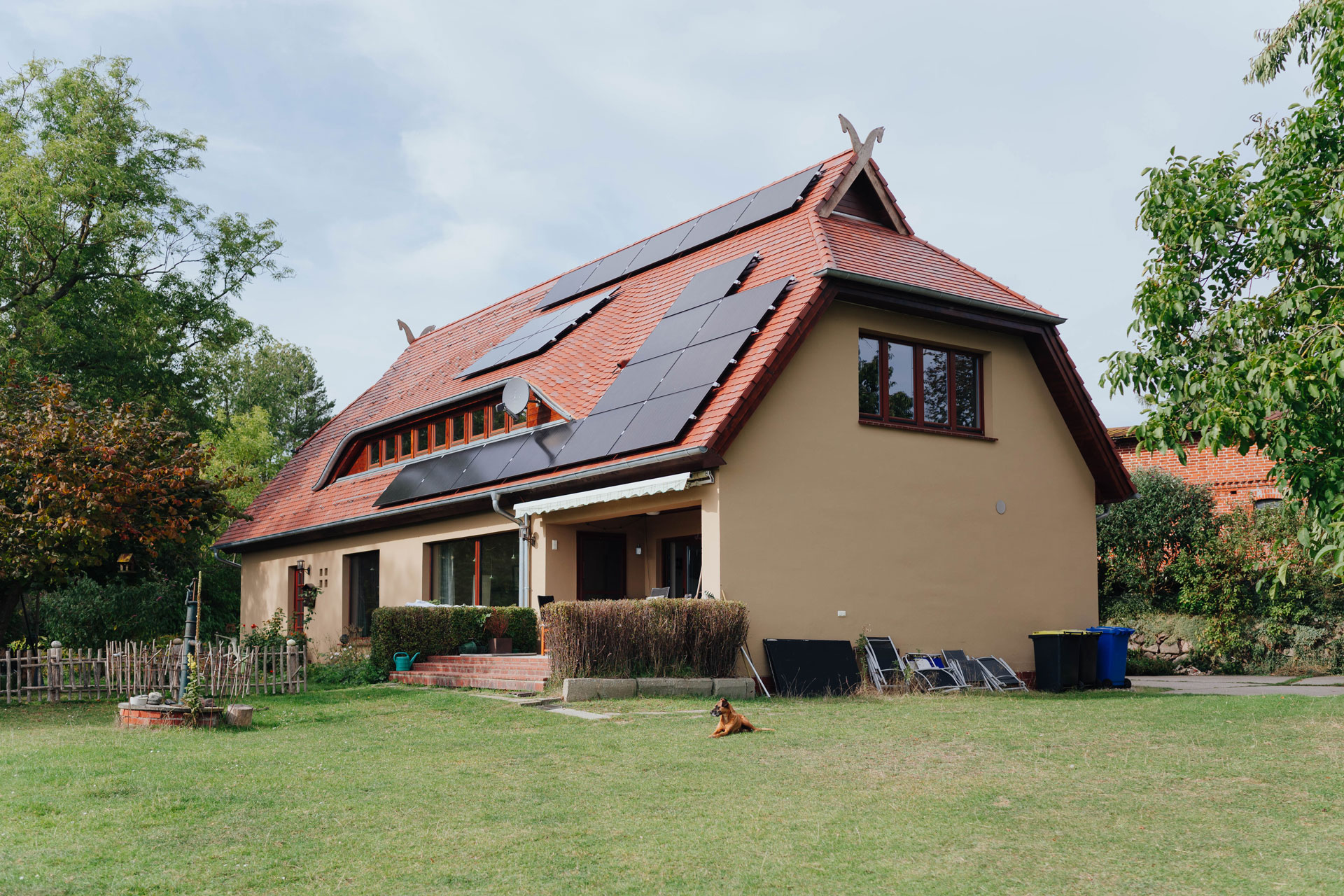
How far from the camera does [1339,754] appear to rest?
860 cm

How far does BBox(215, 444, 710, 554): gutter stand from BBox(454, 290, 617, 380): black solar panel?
10.7 ft

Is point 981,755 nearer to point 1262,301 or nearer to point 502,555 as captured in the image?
point 1262,301

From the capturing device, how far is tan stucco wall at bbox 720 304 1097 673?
14.9m

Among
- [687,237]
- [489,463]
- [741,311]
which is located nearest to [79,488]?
[489,463]

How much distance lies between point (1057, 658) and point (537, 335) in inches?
434

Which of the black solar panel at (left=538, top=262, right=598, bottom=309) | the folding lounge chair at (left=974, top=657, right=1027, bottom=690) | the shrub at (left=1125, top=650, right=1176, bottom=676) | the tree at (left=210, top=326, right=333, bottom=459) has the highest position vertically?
the tree at (left=210, top=326, right=333, bottom=459)

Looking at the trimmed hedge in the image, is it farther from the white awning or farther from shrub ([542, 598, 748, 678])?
shrub ([542, 598, 748, 678])

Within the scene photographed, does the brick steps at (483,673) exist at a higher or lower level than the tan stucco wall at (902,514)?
lower

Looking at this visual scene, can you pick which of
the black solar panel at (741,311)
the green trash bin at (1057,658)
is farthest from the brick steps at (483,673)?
the green trash bin at (1057,658)

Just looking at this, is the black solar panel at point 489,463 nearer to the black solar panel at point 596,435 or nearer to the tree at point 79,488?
the black solar panel at point 596,435

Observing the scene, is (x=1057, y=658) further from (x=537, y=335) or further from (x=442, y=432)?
(x=442, y=432)

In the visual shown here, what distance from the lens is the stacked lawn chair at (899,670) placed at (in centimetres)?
1513

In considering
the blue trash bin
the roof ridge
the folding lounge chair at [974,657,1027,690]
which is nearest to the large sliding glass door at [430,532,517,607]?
the folding lounge chair at [974,657,1027,690]

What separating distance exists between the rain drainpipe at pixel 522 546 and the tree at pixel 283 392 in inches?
1798
